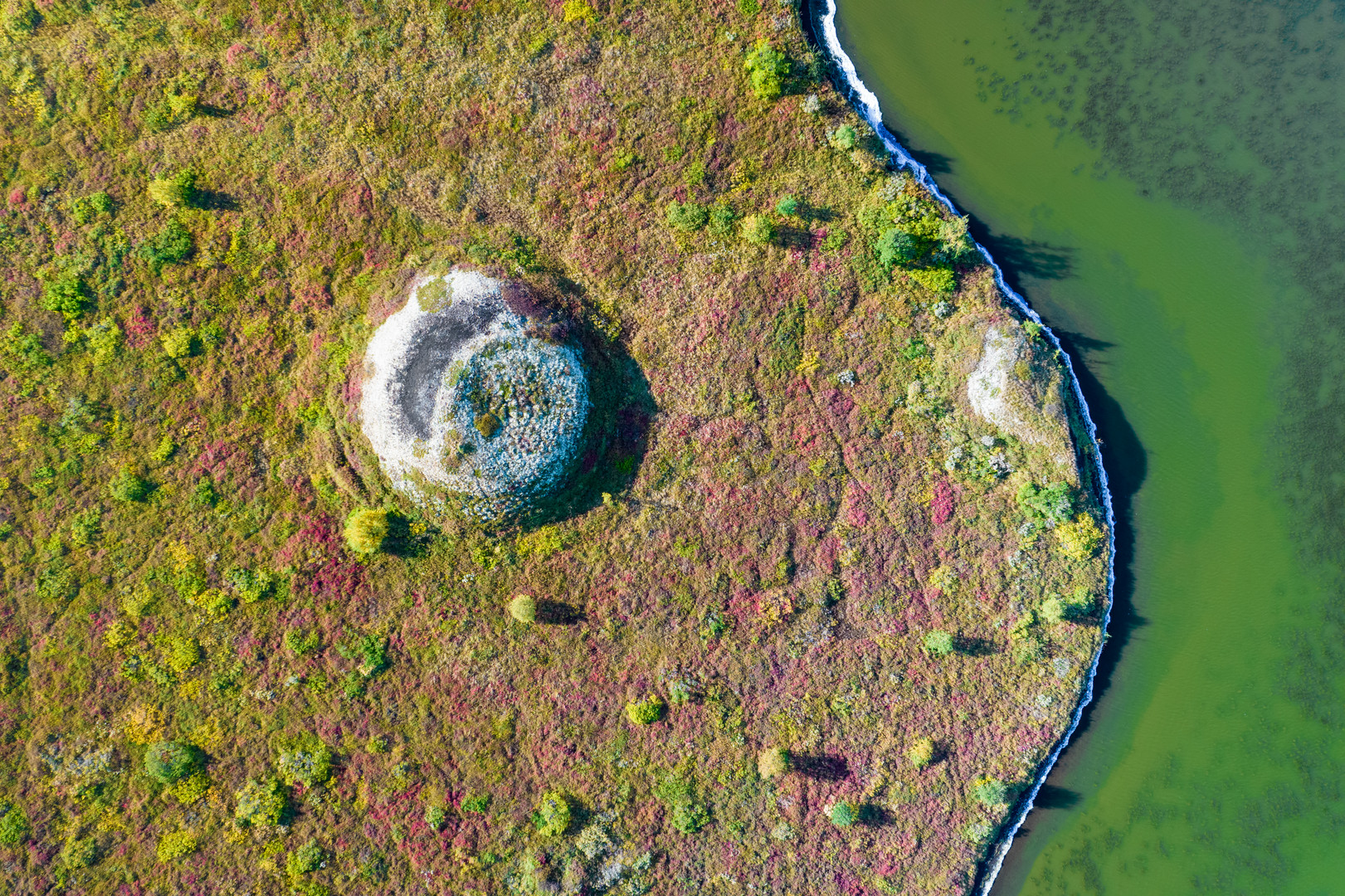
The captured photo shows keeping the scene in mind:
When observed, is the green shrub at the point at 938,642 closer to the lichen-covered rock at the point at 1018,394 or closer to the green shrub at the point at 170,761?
the lichen-covered rock at the point at 1018,394

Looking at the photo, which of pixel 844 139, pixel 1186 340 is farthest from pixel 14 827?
pixel 1186 340

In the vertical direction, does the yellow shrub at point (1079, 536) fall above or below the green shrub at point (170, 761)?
above

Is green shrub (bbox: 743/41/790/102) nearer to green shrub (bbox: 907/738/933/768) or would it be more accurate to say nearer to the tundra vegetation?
the tundra vegetation

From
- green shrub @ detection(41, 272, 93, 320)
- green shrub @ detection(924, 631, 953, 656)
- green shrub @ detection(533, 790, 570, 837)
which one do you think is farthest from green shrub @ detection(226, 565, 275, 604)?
green shrub @ detection(924, 631, 953, 656)

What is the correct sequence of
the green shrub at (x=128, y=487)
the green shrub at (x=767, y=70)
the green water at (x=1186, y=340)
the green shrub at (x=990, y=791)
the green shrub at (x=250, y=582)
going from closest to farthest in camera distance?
1. the green shrub at (x=128, y=487)
2. the green shrub at (x=250, y=582)
3. the green shrub at (x=990, y=791)
4. the green shrub at (x=767, y=70)
5. the green water at (x=1186, y=340)

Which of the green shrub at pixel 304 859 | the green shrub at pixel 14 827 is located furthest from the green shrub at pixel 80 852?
the green shrub at pixel 304 859
